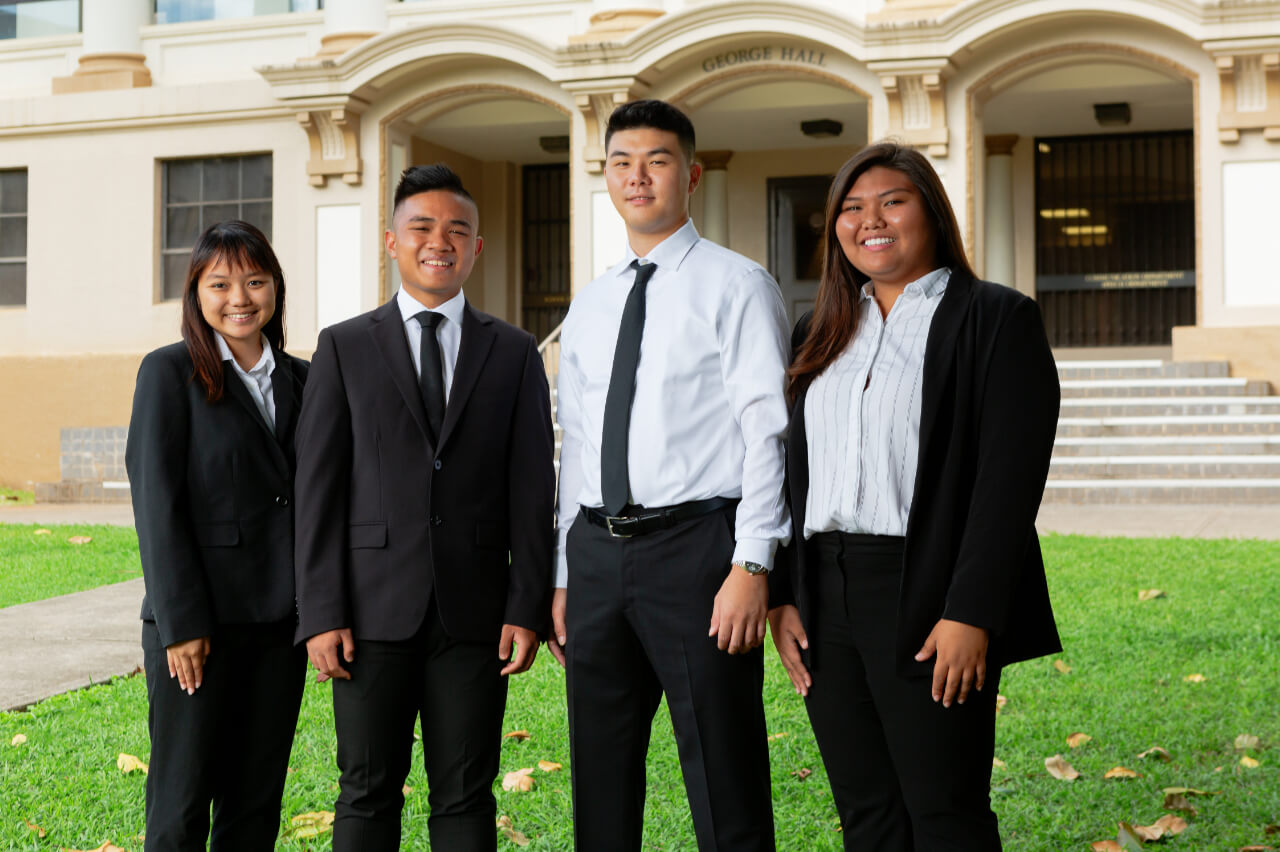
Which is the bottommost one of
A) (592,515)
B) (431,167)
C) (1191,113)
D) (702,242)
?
(592,515)

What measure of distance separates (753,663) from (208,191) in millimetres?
17281

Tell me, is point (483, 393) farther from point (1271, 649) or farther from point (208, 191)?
point (208, 191)

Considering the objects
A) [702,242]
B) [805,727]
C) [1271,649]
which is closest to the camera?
[702,242]

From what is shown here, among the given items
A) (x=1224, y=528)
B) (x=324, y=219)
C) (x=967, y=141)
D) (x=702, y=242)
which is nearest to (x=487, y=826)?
(x=702, y=242)

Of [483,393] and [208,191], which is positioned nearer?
[483,393]

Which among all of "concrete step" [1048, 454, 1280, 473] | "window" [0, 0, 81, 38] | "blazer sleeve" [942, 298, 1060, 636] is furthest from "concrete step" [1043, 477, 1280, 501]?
"window" [0, 0, 81, 38]

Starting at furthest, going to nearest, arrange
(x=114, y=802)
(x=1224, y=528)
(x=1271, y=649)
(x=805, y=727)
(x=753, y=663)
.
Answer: (x=1224, y=528) < (x=1271, y=649) < (x=805, y=727) < (x=114, y=802) < (x=753, y=663)

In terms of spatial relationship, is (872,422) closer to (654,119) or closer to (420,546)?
(654,119)

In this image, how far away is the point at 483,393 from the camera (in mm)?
3438

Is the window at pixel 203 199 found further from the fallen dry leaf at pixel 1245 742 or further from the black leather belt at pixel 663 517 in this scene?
the black leather belt at pixel 663 517

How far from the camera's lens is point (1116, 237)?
19297 millimetres

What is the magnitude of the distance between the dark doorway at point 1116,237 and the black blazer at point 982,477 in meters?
17.0

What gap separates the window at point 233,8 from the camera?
18984 millimetres

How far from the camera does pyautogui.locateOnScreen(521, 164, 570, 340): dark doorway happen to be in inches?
825
